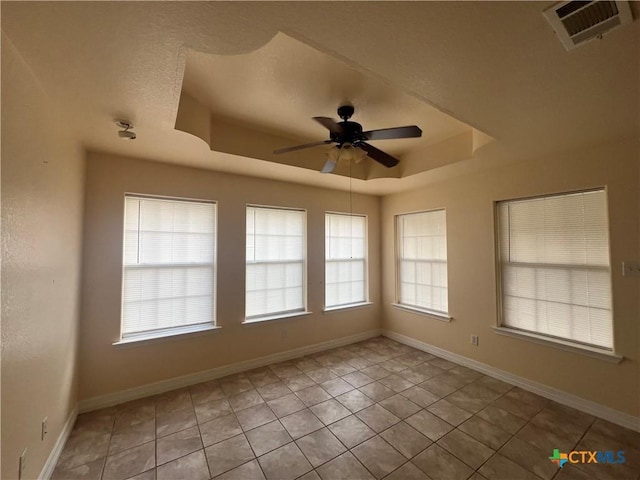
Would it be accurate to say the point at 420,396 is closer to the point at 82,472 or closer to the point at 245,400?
the point at 245,400

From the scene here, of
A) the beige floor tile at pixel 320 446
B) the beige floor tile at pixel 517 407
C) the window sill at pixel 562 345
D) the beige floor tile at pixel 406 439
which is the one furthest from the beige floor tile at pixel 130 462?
the window sill at pixel 562 345

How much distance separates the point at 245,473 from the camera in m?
1.88

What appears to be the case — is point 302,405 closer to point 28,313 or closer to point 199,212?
point 28,313

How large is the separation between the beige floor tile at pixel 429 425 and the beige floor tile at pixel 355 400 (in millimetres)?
432

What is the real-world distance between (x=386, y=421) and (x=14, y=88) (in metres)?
3.43

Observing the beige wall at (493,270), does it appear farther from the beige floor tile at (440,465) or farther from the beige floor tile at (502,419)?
the beige floor tile at (440,465)

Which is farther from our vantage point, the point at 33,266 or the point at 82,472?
the point at 82,472

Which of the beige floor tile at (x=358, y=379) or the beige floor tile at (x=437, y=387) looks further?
the beige floor tile at (x=358, y=379)

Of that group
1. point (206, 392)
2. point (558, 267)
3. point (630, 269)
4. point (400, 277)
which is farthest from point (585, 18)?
point (206, 392)

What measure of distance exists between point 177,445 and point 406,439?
1.86 meters

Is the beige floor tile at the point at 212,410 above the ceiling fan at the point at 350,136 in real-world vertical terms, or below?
below

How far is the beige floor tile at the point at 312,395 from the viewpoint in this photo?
2.76 metres

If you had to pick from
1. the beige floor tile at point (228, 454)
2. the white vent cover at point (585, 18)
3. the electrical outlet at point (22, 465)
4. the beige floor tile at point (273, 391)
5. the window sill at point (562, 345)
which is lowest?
the beige floor tile at point (228, 454)

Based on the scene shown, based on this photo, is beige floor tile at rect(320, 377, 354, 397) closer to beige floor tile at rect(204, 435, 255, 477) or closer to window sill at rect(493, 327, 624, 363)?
beige floor tile at rect(204, 435, 255, 477)
